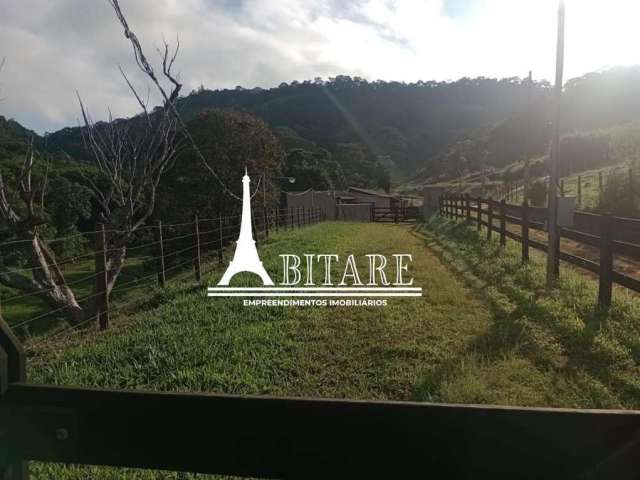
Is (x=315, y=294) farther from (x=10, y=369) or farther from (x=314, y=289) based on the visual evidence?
(x=10, y=369)

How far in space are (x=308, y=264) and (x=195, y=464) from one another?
834 cm

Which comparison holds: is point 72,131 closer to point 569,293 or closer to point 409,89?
point 569,293

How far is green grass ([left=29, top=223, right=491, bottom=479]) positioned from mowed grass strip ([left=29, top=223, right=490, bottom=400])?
11 millimetres

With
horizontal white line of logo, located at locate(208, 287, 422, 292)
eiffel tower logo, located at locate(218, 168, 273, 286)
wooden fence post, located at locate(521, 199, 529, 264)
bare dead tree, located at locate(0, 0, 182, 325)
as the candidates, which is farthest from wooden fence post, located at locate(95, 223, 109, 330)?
wooden fence post, located at locate(521, 199, 529, 264)

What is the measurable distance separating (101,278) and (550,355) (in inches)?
219

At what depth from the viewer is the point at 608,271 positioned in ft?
17.3

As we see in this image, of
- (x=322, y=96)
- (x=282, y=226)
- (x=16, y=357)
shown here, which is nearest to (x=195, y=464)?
(x=16, y=357)

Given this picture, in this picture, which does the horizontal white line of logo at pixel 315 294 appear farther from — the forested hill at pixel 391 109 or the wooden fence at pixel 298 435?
the forested hill at pixel 391 109

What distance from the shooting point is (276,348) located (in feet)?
15.1

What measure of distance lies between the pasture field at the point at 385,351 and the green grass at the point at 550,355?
0.04 ft

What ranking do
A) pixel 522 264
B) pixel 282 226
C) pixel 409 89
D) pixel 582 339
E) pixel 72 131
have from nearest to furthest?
pixel 582 339 → pixel 522 264 → pixel 72 131 → pixel 282 226 → pixel 409 89

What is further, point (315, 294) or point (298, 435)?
point (315, 294)
